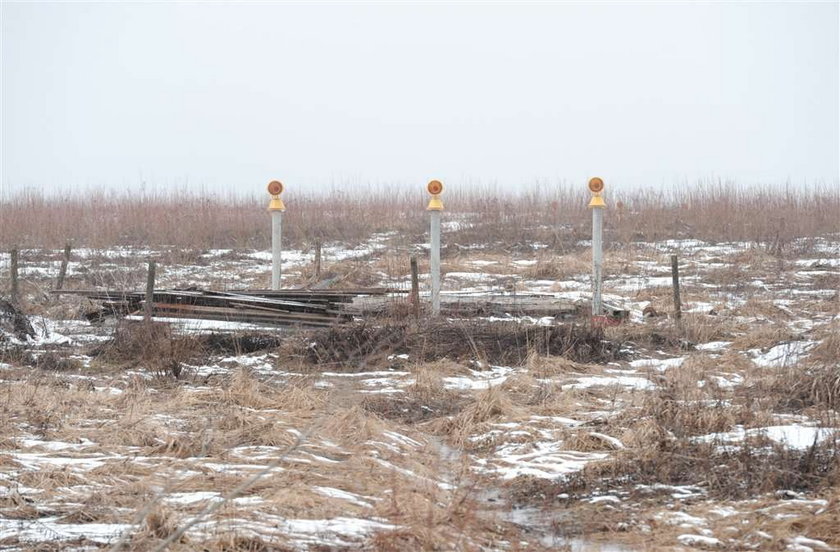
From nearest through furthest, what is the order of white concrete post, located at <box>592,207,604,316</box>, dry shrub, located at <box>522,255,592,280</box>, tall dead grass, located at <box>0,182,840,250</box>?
A: white concrete post, located at <box>592,207,604,316</box> → dry shrub, located at <box>522,255,592,280</box> → tall dead grass, located at <box>0,182,840,250</box>

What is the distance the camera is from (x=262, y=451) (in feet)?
20.0

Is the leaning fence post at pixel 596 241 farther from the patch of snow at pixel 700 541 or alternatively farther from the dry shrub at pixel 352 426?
the patch of snow at pixel 700 541

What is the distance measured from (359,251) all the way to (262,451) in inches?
563

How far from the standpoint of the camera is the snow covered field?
15.3 feet

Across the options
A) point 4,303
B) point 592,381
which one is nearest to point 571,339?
point 592,381

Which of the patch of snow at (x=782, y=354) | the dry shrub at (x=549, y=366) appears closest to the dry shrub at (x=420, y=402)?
the dry shrub at (x=549, y=366)

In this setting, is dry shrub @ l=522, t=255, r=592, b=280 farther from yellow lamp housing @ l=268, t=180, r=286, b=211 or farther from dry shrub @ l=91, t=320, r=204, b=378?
dry shrub @ l=91, t=320, r=204, b=378

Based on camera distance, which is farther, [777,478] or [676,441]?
[676,441]

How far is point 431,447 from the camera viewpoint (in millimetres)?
6527

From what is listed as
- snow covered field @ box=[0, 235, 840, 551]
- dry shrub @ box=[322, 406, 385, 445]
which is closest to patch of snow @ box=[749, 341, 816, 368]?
snow covered field @ box=[0, 235, 840, 551]

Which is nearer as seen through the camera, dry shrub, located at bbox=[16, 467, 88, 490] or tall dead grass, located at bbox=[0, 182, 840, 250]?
dry shrub, located at bbox=[16, 467, 88, 490]

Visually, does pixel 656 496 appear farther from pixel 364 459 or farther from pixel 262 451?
pixel 262 451

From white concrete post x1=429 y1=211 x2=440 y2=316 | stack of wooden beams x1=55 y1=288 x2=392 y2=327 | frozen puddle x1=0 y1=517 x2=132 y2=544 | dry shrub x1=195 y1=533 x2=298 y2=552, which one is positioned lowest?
dry shrub x1=195 y1=533 x2=298 y2=552

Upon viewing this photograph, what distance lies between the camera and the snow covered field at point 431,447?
4.67 meters
